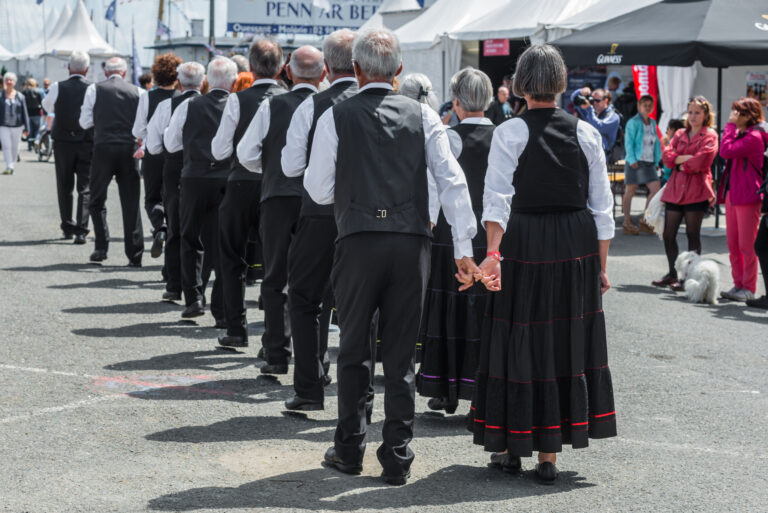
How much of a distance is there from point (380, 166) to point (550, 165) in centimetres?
78

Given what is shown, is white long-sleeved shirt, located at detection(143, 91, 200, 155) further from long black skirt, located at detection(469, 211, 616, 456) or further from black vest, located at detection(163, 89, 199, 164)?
long black skirt, located at detection(469, 211, 616, 456)

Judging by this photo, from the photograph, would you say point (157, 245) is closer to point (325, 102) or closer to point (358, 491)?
point (325, 102)

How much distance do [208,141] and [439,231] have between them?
9.27 feet

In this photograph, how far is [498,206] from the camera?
4859 mm

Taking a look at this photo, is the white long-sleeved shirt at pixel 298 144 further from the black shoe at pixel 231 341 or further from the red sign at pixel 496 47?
the red sign at pixel 496 47

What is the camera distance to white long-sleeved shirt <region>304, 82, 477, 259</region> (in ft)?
16.0

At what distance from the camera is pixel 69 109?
1279 cm

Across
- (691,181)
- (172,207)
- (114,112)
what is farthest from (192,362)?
(691,181)

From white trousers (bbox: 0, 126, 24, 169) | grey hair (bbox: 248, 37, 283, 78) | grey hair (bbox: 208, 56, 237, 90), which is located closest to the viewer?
grey hair (bbox: 248, 37, 283, 78)

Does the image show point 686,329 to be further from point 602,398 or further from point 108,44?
point 108,44

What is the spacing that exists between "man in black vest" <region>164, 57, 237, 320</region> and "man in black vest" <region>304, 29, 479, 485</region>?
340 centimetres

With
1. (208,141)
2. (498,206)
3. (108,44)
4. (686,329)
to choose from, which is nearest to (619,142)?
(686,329)

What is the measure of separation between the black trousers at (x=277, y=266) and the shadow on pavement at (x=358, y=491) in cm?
183

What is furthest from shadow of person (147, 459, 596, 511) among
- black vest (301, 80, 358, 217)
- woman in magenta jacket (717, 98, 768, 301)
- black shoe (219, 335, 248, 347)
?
woman in magenta jacket (717, 98, 768, 301)
